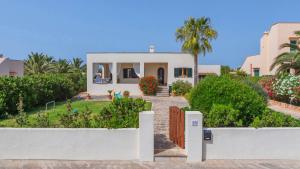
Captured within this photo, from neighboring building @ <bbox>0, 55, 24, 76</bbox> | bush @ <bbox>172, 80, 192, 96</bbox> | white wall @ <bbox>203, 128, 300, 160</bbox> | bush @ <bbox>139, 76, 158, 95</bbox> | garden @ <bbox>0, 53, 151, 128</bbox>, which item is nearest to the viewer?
white wall @ <bbox>203, 128, 300, 160</bbox>

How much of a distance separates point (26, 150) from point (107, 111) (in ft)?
8.14

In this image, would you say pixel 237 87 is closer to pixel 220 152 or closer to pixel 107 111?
pixel 220 152

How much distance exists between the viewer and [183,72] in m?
32.2

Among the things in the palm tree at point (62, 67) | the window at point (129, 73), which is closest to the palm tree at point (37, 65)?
the palm tree at point (62, 67)

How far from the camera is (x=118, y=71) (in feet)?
115

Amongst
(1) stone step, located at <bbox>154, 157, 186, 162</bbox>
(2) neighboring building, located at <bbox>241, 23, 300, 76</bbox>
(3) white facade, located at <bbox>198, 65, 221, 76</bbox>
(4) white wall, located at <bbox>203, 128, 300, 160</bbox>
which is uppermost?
(2) neighboring building, located at <bbox>241, 23, 300, 76</bbox>

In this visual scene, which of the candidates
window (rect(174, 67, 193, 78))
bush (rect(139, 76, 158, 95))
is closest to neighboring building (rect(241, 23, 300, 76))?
window (rect(174, 67, 193, 78))

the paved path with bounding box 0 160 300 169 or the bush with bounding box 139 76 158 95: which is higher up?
the bush with bounding box 139 76 158 95

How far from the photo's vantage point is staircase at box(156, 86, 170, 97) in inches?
1246

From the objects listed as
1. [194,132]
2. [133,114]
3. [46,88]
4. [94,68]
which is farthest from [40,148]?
[94,68]

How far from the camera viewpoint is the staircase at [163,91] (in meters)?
31.6

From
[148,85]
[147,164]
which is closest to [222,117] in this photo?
[147,164]

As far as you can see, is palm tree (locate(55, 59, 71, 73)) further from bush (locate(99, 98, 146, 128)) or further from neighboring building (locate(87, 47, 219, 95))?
bush (locate(99, 98, 146, 128))

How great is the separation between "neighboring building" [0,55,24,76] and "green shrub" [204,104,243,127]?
36.2m
